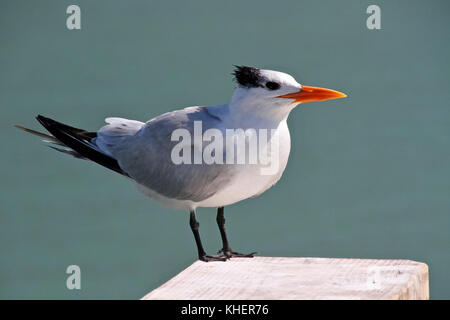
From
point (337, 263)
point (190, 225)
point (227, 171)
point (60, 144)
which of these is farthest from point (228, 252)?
point (60, 144)

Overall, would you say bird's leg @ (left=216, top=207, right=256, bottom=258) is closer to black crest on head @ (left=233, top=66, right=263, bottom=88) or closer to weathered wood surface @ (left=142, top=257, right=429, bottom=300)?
weathered wood surface @ (left=142, top=257, right=429, bottom=300)

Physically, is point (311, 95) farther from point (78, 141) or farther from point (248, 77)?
point (78, 141)

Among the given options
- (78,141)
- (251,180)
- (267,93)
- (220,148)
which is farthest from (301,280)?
(78,141)

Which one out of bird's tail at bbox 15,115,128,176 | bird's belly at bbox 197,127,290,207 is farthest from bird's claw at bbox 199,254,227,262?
bird's tail at bbox 15,115,128,176

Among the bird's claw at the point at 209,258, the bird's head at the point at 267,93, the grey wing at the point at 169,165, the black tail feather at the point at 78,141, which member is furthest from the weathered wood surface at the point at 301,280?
the black tail feather at the point at 78,141

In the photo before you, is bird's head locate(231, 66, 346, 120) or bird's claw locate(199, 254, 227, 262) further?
bird's claw locate(199, 254, 227, 262)

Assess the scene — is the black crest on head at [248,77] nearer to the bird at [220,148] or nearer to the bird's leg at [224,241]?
the bird at [220,148]

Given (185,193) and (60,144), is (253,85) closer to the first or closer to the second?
(185,193)
